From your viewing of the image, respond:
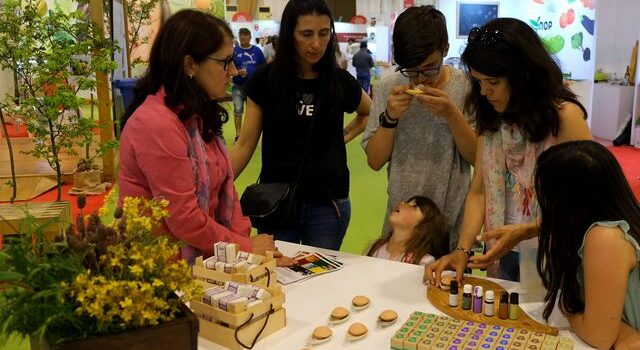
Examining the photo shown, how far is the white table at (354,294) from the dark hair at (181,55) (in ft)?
2.02

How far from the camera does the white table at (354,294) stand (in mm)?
1475

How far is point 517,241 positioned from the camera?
5.75ft

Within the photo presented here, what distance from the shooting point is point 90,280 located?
1022mm

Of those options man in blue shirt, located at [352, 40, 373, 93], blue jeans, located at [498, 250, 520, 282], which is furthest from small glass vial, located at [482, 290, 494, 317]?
man in blue shirt, located at [352, 40, 373, 93]

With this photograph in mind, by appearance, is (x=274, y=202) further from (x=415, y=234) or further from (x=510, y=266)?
(x=510, y=266)

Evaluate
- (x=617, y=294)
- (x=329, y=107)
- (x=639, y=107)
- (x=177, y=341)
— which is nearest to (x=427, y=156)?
(x=329, y=107)

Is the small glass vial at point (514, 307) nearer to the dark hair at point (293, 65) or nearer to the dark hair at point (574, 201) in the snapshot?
the dark hair at point (574, 201)

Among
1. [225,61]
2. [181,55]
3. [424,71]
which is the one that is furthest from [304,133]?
[181,55]

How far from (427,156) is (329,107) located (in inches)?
16.5

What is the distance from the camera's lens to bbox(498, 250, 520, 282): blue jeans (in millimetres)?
1987

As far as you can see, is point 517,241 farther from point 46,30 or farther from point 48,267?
point 46,30

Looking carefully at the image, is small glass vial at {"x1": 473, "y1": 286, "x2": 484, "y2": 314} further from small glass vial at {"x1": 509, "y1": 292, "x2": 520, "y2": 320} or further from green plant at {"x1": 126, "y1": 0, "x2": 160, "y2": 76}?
green plant at {"x1": 126, "y1": 0, "x2": 160, "y2": 76}

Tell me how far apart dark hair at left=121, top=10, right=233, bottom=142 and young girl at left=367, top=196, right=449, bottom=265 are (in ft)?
2.82

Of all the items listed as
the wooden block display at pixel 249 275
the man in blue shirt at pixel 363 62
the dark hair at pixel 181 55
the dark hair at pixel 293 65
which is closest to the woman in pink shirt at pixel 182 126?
the dark hair at pixel 181 55
